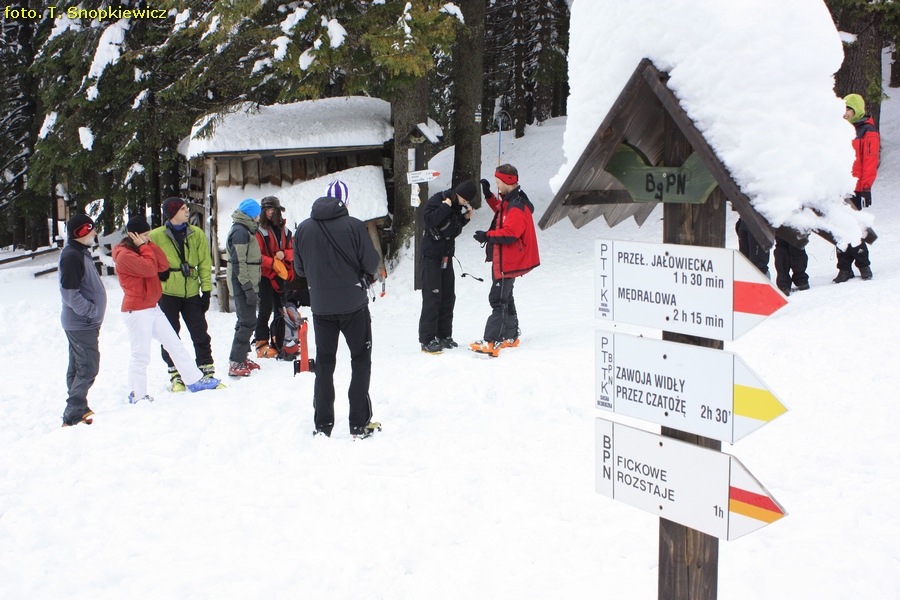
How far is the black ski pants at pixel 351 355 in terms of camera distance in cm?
562

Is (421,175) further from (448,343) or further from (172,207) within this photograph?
(172,207)

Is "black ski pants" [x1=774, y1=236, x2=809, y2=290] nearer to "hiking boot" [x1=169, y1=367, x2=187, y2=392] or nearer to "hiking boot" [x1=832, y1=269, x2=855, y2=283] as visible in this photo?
"hiking boot" [x1=832, y1=269, x2=855, y2=283]

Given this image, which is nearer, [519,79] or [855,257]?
[855,257]

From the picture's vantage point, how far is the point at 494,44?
25.9 metres

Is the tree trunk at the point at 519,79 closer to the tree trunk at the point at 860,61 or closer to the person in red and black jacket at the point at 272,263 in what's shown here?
the tree trunk at the point at 860,61

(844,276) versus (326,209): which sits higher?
(326,209)

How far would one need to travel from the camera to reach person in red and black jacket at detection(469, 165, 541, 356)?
7320mm

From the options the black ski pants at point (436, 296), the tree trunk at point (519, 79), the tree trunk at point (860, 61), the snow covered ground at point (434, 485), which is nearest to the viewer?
the snow covered ground at point (434, 485)

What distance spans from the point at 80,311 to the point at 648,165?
5.34 metres

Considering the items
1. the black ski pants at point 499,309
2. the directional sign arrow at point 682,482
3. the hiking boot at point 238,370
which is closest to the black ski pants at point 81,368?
the hiking boot at point 238,370

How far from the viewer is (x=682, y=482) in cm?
258

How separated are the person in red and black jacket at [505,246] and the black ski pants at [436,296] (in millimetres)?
512

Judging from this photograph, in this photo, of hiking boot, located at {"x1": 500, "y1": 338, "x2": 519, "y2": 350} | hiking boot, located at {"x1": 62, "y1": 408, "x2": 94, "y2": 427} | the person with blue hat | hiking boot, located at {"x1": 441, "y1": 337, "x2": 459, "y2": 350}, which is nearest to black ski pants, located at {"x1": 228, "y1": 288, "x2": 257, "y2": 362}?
the person with blue hat

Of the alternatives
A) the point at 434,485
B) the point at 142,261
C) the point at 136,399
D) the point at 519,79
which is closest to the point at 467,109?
the point at 519,79
